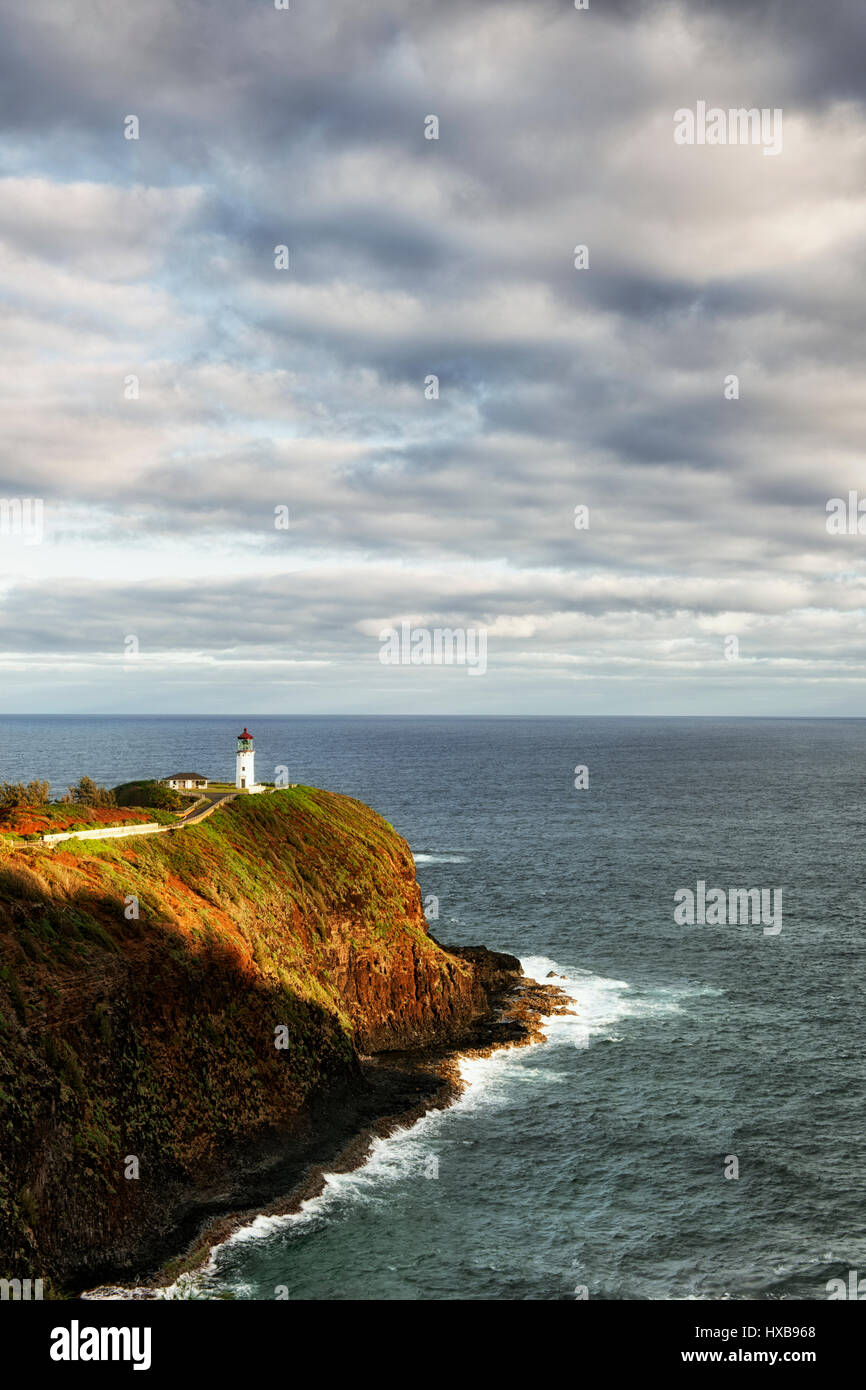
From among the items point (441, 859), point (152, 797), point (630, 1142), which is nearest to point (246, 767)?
point (152, 797)

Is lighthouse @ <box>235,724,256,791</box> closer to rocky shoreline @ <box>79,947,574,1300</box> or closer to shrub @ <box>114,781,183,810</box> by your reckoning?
shrub @ <box>114,781,183,810</box>

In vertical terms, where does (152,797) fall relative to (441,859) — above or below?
above

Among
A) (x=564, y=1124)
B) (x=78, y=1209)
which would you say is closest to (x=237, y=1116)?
(x=78, y=1209)

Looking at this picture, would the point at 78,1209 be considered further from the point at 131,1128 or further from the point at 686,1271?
the point at 686,1271

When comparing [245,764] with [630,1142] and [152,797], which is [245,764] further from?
[630,1142]

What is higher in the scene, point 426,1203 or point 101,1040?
point 101,1040

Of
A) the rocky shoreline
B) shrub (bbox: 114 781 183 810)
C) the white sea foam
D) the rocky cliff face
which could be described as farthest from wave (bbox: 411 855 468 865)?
shrub (bbox: 114 781 183 810)

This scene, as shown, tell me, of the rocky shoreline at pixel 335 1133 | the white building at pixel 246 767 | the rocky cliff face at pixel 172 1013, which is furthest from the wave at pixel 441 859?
the rocky cliff face at pixel 172 1013
